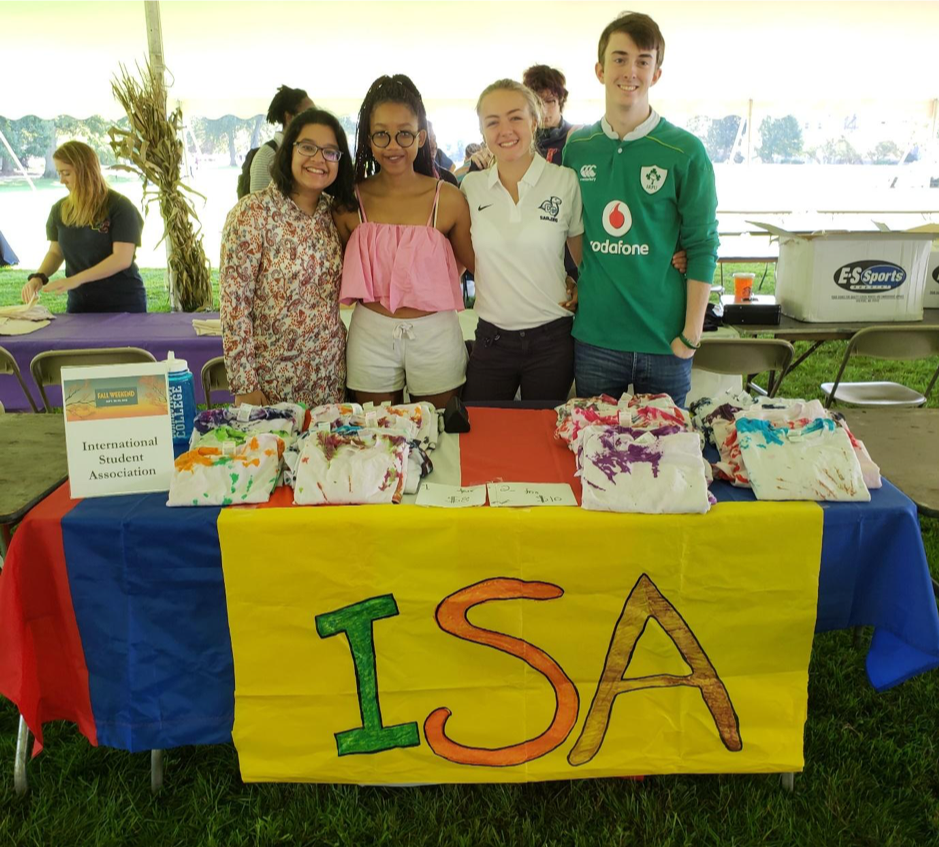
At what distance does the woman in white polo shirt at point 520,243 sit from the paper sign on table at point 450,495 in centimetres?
69

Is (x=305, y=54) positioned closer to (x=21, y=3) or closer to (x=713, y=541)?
(x=21, y=3)

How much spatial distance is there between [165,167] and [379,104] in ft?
9.45

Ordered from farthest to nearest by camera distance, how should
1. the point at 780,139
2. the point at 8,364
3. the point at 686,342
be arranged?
the point at 780,139, the point at 8,364, the point at 686,342

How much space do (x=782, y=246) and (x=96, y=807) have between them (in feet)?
11.2

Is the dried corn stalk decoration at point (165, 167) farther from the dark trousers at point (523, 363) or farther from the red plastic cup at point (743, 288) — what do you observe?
the red plastic cup at point (743, 288)

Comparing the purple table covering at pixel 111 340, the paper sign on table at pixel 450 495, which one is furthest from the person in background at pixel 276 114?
the paper sign on table at pixel 450 495

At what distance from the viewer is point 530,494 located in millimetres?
1558

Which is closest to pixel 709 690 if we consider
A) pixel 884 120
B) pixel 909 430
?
pixel 909 430

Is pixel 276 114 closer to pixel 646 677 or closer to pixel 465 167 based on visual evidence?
pixel 465 167

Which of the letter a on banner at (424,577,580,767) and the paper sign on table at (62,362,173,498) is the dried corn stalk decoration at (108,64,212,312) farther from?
the letter a on banner at (424,577,580,767)

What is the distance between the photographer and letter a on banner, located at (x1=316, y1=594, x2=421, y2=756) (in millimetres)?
1542

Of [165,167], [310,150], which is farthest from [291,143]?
[165,167]

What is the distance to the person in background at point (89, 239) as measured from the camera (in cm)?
370

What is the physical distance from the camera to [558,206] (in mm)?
2051
